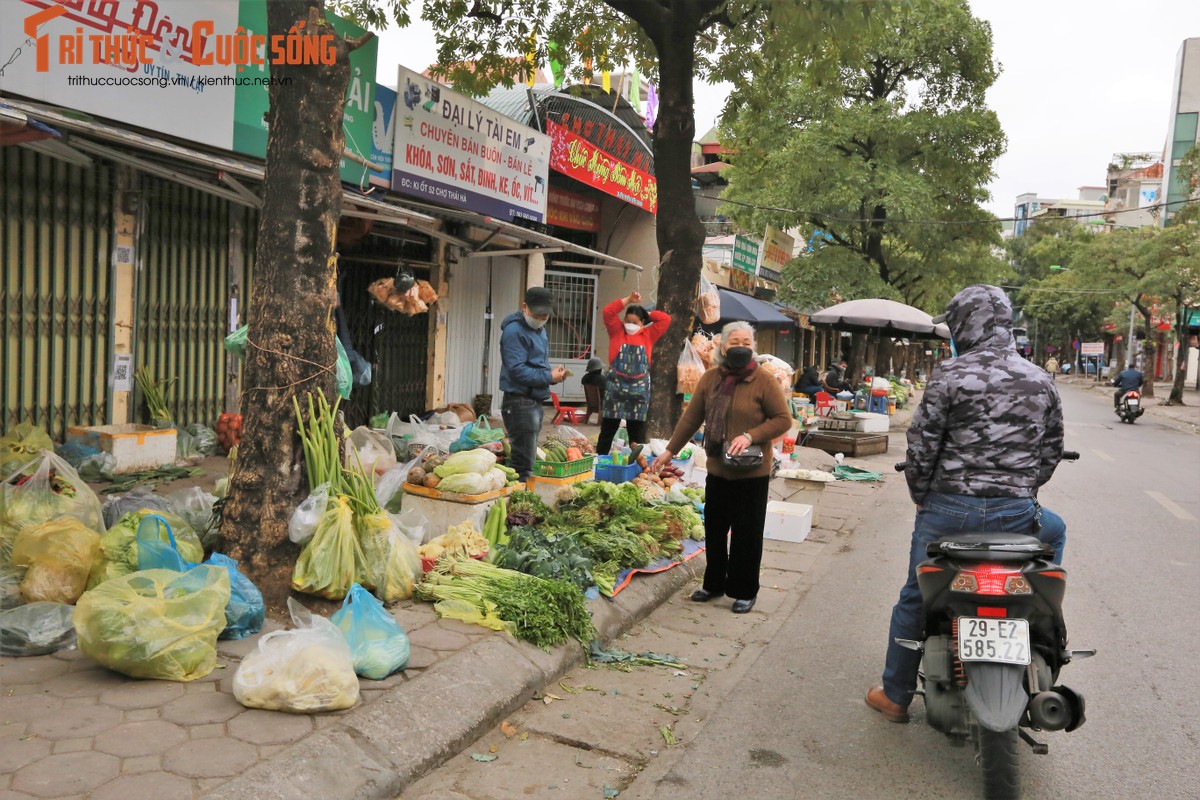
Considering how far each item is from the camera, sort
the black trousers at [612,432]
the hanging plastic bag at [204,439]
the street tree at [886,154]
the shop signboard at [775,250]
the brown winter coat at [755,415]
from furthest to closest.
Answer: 1. the shop signboard at [775,250]
2. the street tree at [886,154]
3. the black trousers at [612,432]
4. the hanging plastic bag at [204,439]
5. the brown winter coat at [755,415]

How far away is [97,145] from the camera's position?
682cm

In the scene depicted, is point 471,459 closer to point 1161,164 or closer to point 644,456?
point 644,456

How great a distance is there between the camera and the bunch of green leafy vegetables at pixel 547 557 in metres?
5.49

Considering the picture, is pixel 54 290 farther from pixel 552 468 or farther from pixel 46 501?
pixel 552 468

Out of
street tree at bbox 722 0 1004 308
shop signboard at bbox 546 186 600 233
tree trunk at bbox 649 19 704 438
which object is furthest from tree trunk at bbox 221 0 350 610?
street tree at bbox 722 0 1004 308

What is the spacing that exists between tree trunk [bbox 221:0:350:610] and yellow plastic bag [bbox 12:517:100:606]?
65 centimetres

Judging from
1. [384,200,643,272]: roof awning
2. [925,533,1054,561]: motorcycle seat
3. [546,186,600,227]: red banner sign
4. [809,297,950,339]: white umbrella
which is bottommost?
[925,533,1054,561]: motorcycle seat

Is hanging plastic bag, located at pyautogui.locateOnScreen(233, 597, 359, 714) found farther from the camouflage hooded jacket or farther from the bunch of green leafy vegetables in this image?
the camouflage hooded jacket

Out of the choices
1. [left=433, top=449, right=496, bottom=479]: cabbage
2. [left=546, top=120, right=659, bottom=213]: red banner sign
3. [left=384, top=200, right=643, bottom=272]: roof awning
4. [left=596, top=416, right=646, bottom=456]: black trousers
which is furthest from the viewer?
[left=546, top=120, right=659, bottom=213]: red banner sign

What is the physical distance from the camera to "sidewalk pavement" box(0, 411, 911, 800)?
3049mm

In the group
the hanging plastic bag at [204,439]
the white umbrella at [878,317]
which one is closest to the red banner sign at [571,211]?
the white umbrella at [878,317]

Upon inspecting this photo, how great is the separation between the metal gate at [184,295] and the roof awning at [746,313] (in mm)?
11560

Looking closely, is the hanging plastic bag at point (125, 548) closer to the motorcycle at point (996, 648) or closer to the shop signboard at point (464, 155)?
the motorcycle at point (996, 648)
